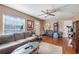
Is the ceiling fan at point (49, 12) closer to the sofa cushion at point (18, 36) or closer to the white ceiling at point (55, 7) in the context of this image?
the white ceiling at point (55, 7)

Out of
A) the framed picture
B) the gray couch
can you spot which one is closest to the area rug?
the gray couch

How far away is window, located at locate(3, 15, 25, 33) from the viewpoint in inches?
76.7

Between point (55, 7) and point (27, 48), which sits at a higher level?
point (55, 7)

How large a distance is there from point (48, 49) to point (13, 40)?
75 cm

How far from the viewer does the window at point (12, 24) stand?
1.95 metres

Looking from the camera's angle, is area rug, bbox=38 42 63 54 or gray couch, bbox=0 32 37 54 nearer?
gray couch, bbox=0 32 37 54

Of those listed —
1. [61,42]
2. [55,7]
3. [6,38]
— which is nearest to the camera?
[6,38]

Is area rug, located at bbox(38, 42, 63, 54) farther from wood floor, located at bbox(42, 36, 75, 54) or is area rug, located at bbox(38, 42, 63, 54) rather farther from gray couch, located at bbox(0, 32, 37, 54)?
gray couch, located at bbox(0, 32, 37, 54)

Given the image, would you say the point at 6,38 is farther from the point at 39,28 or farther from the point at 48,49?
the point at 48,49

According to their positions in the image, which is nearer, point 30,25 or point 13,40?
point 13,40

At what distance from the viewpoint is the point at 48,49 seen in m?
2.13

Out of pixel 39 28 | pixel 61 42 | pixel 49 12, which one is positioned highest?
pixel 49 12

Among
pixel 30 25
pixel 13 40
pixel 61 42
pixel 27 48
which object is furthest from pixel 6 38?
pixel 61 42
